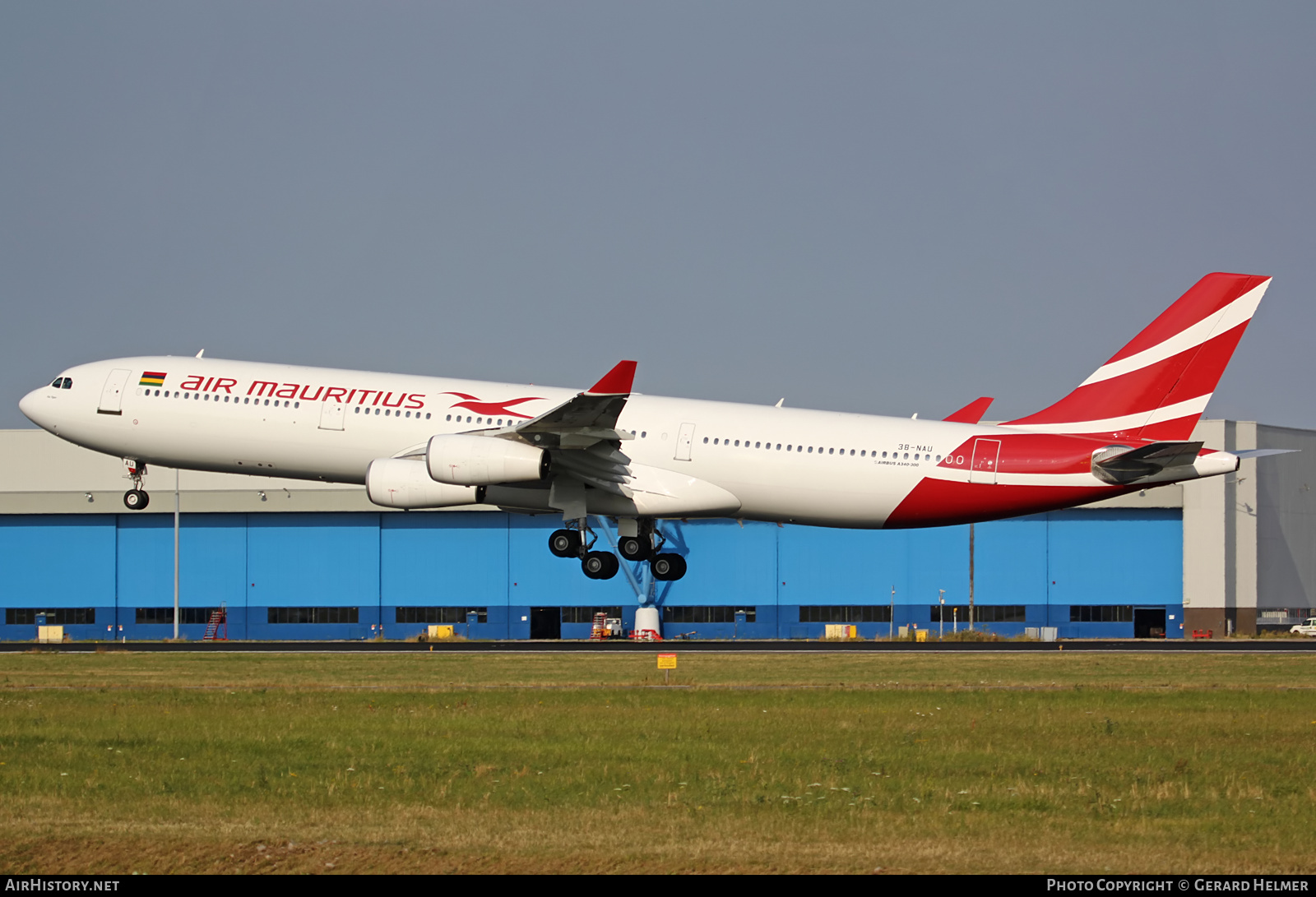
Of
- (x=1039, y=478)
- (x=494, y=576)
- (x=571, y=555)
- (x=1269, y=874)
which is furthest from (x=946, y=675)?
(x=494, y=576)

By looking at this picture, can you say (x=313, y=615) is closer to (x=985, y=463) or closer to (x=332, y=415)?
(x=332, y=415)

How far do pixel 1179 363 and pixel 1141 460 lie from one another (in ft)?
12.1

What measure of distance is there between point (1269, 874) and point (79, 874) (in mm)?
12701

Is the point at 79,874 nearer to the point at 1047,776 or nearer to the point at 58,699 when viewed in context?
the point at 1047,776

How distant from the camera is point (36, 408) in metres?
46.4

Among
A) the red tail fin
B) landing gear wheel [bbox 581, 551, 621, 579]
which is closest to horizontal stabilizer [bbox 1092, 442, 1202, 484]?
the red tail fin

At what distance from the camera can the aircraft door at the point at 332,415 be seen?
43188 mm

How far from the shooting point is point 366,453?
142 ft

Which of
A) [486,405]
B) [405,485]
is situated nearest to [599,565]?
[486,405]

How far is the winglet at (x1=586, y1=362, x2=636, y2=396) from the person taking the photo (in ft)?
128

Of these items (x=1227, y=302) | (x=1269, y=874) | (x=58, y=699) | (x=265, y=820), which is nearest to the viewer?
(x=1269, y=874)

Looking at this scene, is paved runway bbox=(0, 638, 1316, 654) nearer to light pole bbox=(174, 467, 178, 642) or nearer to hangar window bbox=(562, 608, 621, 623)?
light pole bbox=(174, 467, 178, 642)

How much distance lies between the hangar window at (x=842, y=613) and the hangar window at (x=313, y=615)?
27.7 metres

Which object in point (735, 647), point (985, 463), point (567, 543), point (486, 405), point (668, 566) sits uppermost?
point (486, 405)
